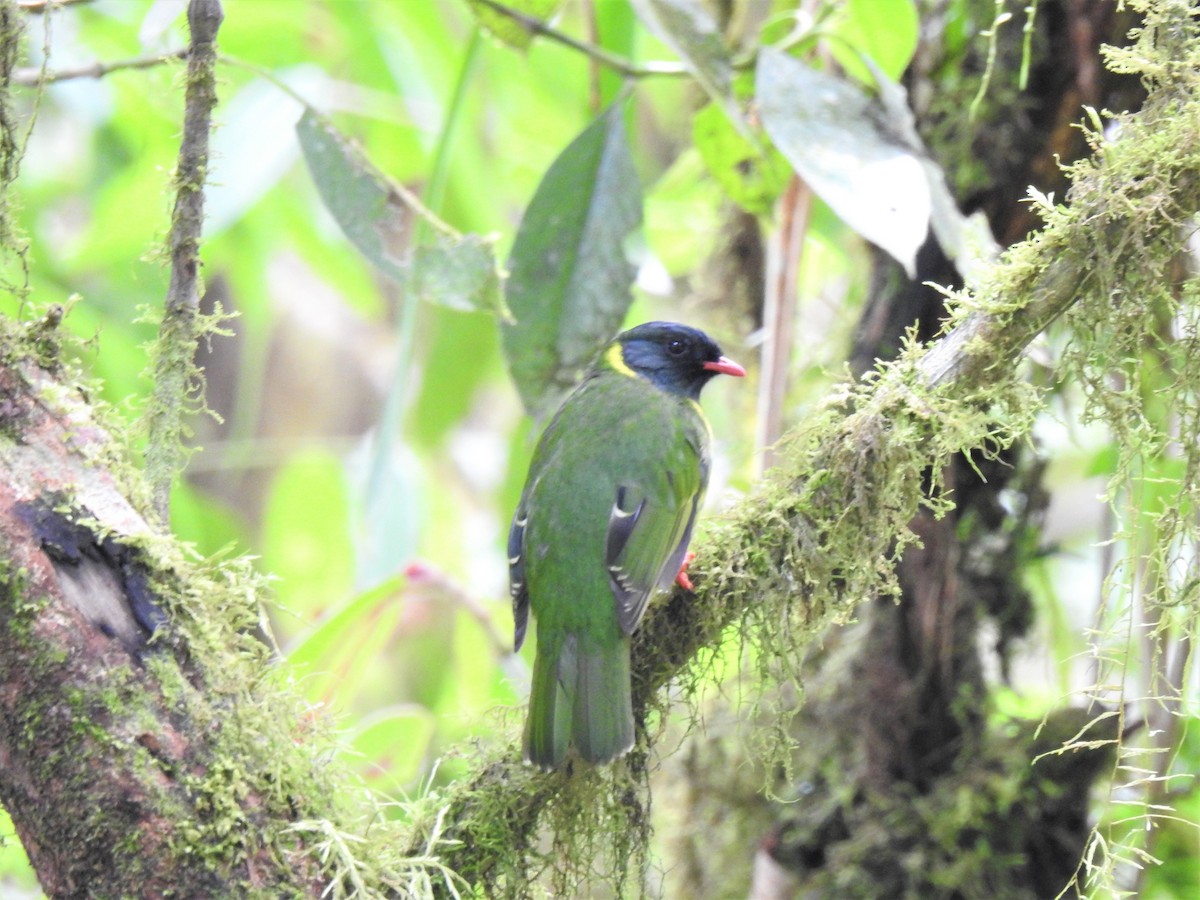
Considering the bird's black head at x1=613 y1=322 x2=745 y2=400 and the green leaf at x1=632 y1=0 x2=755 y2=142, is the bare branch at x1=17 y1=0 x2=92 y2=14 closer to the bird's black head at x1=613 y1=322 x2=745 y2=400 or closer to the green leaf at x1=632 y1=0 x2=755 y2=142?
the green leaf at x1=632 y1=0 x2=755 y2=142

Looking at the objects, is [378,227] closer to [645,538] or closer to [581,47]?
[581,47]

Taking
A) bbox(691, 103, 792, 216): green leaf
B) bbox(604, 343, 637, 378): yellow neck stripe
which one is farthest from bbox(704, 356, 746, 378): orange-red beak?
bbox(691, 103, 792, 216): green leaf

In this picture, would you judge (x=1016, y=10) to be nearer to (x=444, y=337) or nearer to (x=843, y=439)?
(x=843, y=439)

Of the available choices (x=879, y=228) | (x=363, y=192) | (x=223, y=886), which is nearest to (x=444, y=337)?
(x=363, y=192)

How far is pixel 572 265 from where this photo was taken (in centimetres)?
311

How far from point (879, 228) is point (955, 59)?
119cm

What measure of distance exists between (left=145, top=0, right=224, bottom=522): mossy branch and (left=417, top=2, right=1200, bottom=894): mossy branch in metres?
0.77

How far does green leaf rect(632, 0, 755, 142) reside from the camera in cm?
264

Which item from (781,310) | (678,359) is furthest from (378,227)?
(781,310)

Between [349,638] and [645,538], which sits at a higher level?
[645,538]

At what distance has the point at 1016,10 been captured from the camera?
123 inches

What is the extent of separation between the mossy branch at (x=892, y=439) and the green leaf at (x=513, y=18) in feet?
4.59

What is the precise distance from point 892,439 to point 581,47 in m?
1.63

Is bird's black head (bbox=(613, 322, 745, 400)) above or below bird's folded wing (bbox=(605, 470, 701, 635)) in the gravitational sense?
above
